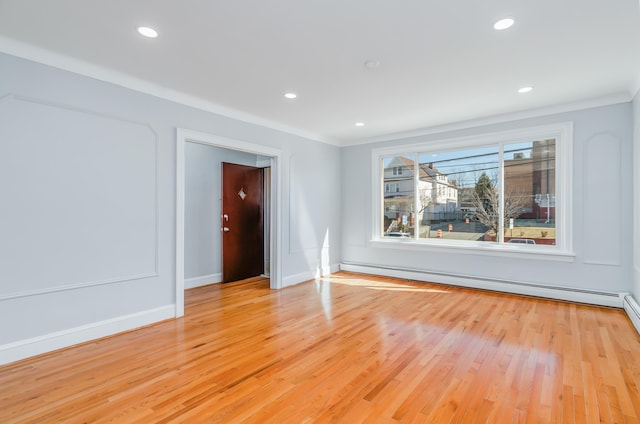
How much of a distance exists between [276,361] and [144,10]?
2.81 m

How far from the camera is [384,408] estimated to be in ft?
6.66

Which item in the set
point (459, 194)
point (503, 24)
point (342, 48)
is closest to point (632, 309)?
point (459, 194)

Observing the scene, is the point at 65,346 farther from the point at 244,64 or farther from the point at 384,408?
the point at 244,64

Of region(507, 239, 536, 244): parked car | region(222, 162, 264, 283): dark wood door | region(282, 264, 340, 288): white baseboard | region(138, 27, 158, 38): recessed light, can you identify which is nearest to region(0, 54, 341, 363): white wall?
region(138, 27, 158, 38): recessed light

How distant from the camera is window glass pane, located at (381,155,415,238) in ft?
19.3

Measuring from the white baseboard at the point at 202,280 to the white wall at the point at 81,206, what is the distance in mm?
1513

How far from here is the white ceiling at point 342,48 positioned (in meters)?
2.22

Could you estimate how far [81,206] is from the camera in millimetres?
3016

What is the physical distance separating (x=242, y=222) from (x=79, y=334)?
3160 millimetres

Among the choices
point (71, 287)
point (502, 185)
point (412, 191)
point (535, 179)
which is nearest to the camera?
point (71, 287)

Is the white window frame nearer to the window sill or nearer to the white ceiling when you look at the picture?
the window sill

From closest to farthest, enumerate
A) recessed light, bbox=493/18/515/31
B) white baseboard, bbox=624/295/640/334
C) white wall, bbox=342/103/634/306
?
recessed light, bbox=493/18/515/31
white baseboard, bbox=624/295/640/334
white wall, bbox=342/103/634/306

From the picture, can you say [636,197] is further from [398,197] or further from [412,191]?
[398,197]

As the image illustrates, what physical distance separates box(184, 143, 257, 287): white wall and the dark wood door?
17 cm
